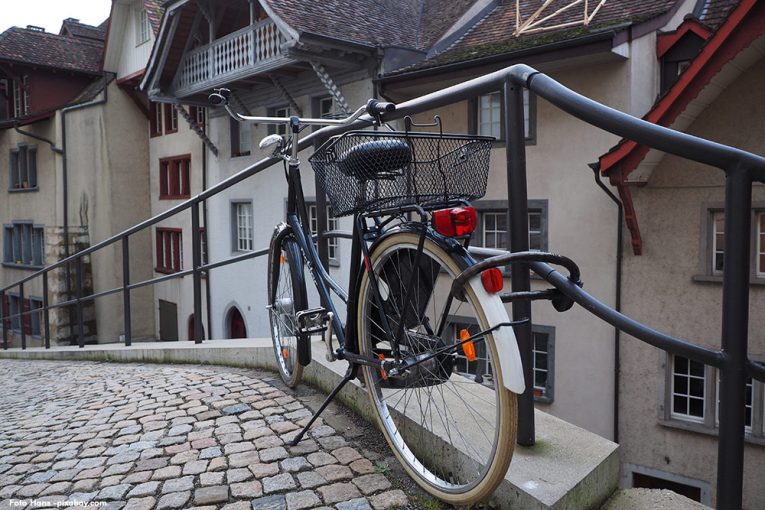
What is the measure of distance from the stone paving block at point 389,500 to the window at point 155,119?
22.9 metres

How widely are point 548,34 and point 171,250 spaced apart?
15.8 metres

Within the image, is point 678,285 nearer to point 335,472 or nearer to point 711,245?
point 711,245

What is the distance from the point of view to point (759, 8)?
836cm

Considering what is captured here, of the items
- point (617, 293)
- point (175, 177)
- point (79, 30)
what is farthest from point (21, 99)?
point (617, 293)

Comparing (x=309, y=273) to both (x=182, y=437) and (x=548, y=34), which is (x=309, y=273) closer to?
(x=182, y=437)

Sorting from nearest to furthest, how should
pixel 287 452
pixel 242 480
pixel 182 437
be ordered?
pixel 242 480 → pixel 287 452 → pixel 182 437

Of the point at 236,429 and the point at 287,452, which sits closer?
the point at 287,452

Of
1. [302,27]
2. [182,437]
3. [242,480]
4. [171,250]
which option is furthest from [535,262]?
[171,250]

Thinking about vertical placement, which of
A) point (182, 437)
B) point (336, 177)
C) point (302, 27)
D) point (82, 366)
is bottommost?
point (82, 366)

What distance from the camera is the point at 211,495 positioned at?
7.89 ft

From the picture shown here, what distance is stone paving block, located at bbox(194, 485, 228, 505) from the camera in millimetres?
2363

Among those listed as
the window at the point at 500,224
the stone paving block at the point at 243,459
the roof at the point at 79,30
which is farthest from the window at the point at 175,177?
the stone paving block at the point at 243,459

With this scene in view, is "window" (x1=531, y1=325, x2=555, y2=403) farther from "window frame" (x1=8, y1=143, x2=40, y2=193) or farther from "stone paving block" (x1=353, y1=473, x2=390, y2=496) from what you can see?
"window frame" (x1=8, y1=143, x2=40, y2=193)

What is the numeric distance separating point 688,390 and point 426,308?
1038 cm
